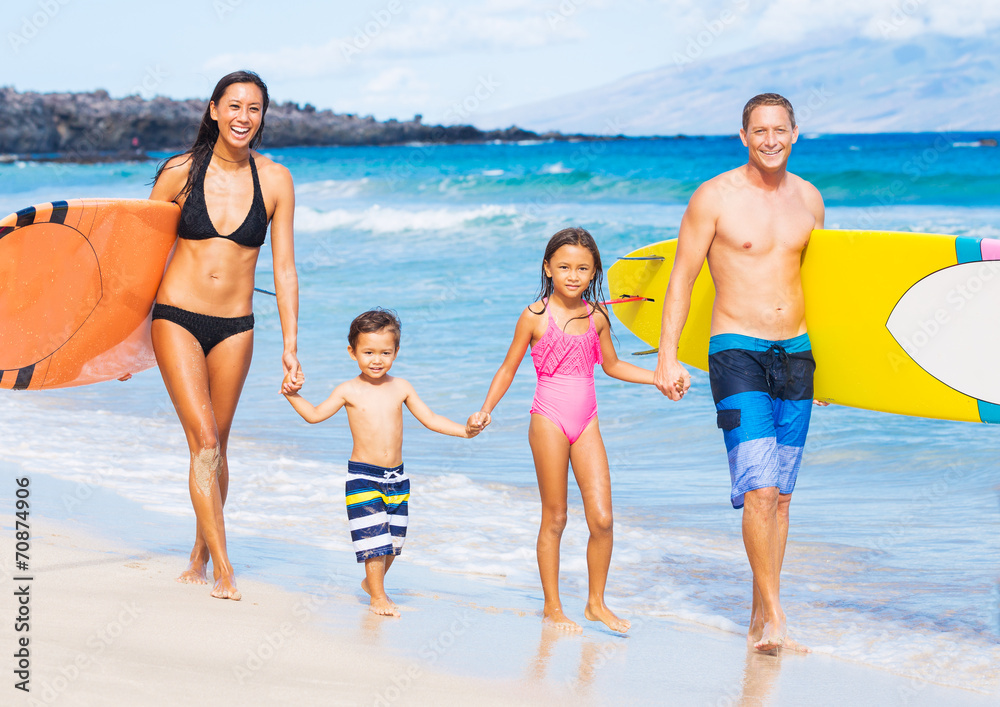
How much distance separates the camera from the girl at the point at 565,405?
3.47m

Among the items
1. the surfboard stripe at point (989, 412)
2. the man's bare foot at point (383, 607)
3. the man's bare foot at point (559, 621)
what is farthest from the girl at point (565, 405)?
the surfboard stripe at point (989, 412)

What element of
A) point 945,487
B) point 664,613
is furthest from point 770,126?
point 945,487

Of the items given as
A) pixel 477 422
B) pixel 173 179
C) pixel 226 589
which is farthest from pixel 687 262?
pixel 226 589

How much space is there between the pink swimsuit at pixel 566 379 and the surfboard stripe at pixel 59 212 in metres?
1.95

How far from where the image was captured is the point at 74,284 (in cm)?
396

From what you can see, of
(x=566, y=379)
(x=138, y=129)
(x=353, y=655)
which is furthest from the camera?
(x=138, y=129)

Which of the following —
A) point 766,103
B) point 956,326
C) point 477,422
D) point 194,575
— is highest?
point 766,103

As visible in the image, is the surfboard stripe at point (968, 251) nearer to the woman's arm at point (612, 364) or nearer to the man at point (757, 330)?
the man at point (757, 330)

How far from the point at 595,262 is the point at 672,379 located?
517mm

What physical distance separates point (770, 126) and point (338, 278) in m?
11.0

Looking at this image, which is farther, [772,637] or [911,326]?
[911,326]

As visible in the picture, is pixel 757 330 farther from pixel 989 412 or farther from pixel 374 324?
pixel 374 324

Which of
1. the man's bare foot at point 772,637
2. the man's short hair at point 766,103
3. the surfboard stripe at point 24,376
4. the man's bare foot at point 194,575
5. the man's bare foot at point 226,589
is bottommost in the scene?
the man's bare foot at point 194,575

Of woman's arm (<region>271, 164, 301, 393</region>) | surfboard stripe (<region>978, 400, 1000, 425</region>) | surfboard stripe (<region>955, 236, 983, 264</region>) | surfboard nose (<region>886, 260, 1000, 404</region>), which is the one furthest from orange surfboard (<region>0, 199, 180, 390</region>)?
surfboard stripe (<region>978, 400, 1000, 425</region>)
